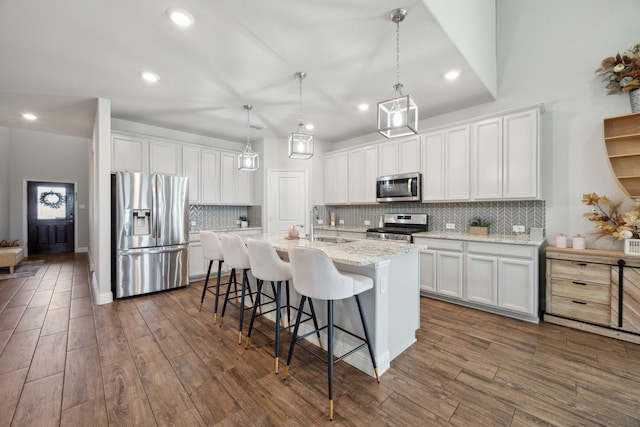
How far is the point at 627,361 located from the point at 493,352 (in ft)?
3.22

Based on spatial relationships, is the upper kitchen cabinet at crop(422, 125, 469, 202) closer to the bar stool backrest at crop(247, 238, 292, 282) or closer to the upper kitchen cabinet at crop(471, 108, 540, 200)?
the upper kitchen cabinet at crop(471, 108, 540, 200)

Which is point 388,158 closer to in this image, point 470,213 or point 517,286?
point 470,213

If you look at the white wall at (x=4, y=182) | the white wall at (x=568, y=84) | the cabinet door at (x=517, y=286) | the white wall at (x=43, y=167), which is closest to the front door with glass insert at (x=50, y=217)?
the white wall at (x=43, y=167)

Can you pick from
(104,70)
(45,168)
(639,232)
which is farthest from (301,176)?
(45,168)

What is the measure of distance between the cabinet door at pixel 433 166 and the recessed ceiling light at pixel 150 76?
3493mm

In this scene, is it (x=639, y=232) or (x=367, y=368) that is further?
(x=639, y=232)

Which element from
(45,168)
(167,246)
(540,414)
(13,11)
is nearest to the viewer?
(540,414)

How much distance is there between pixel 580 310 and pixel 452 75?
2.72m

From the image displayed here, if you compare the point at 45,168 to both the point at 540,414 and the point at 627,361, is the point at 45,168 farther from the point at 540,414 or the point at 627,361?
the point at 627,361

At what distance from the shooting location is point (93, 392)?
1829 mm

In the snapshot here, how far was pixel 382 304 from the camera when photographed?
2027 millimetres

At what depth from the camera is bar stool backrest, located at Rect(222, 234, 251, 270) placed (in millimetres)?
2568

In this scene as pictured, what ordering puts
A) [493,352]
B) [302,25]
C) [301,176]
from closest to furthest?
[302,25], [493,352], [301,176]

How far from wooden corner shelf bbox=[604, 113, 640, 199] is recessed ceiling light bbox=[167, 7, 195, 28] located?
13.2 ft
